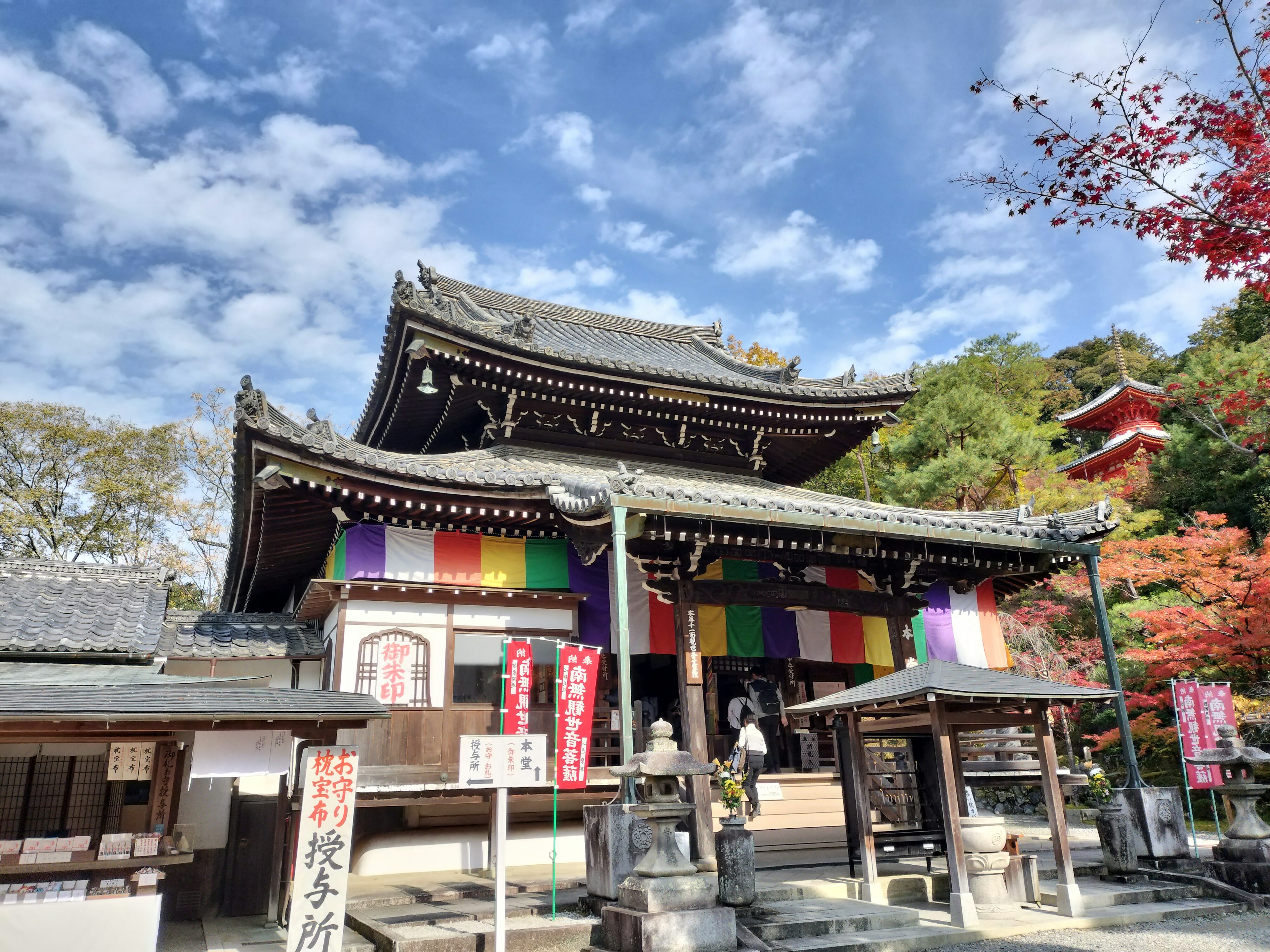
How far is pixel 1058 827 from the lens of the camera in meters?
8.29

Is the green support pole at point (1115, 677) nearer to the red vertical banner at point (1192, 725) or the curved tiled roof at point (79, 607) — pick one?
the red vertical banner at point (1192, 725)

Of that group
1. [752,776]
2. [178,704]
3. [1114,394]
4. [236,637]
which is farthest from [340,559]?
[1114,394]

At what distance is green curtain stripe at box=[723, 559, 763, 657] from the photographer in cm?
1145

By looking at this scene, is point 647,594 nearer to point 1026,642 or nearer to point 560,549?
point 560,549

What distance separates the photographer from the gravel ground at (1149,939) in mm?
7078

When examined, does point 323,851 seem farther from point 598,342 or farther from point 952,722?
point 598,342

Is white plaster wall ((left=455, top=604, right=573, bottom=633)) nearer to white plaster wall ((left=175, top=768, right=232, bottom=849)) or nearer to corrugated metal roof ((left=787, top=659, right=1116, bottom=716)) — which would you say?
white plaster wall ((left=175, top=768, right=232, bottom=849))

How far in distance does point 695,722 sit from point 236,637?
265 inches

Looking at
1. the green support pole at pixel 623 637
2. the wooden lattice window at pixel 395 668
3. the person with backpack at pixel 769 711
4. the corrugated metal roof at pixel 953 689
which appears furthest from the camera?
the person with backpack at pixel 769 711

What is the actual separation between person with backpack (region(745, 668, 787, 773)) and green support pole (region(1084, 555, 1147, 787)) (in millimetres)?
5014

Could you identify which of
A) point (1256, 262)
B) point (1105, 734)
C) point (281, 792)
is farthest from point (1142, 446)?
point (281, 792)

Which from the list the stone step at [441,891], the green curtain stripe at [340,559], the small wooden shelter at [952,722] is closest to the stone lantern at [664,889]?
the stone step at [441,891]

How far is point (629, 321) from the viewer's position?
1886 centimetres

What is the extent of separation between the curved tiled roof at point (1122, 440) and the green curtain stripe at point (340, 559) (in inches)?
1082
